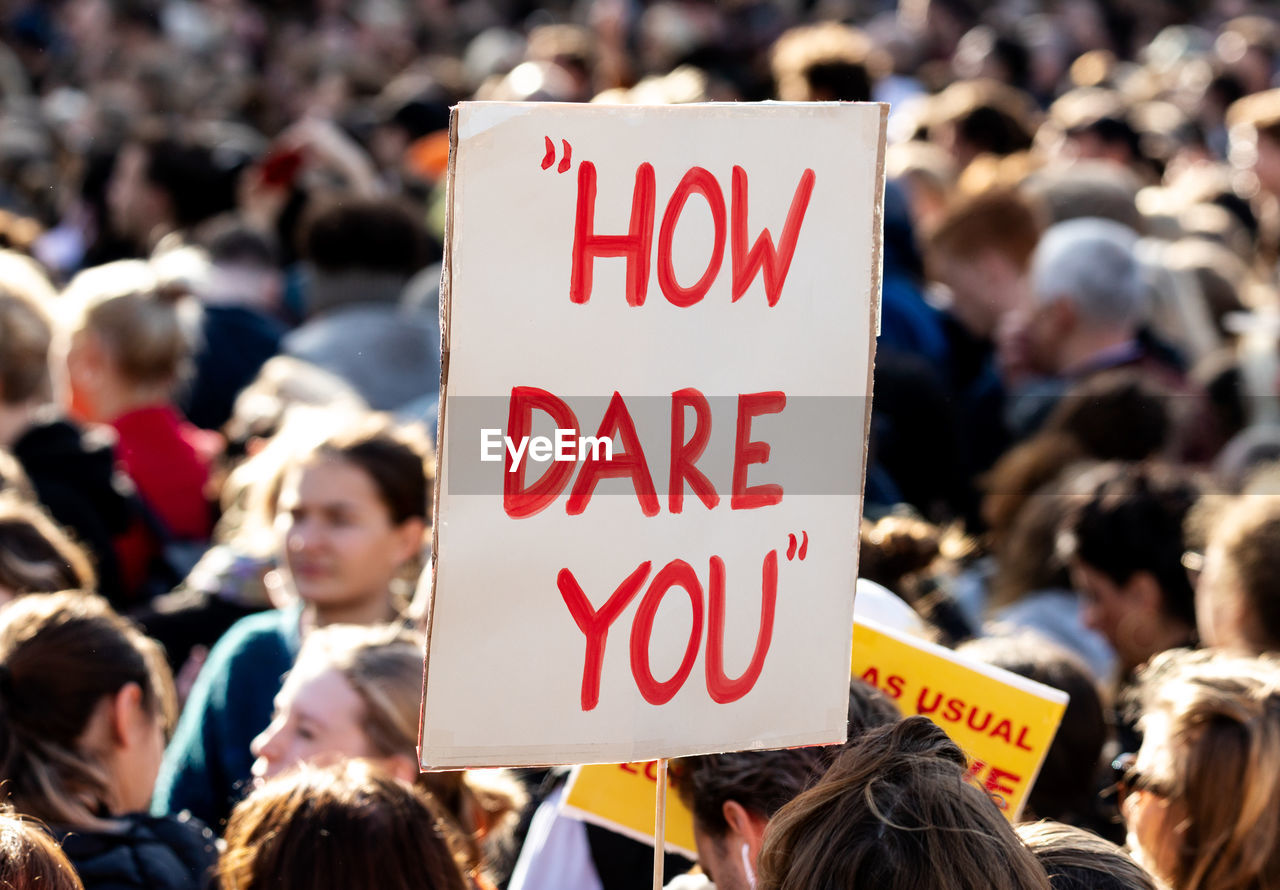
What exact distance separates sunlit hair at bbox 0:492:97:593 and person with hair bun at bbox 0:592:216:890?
0.45 metres

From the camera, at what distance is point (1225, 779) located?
2102mm

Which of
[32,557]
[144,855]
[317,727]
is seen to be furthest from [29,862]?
[32,557]

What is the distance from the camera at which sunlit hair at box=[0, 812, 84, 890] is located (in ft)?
5.39

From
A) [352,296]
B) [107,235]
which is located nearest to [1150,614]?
[352,296]

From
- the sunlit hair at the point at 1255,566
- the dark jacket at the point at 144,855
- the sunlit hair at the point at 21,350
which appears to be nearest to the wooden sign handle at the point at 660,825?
the dark jacket at the point at 144,855

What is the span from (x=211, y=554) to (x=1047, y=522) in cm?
185

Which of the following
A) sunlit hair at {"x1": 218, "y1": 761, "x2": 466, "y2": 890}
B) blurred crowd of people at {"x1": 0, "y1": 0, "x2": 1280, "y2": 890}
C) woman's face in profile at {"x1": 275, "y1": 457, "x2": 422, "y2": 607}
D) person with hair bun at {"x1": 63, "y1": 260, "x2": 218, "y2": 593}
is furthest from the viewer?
person with hair bun at {"x1": 63, "y1": 260, "x2": 218, "y2": 593}

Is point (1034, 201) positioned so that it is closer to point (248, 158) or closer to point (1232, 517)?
point (1232, 517)

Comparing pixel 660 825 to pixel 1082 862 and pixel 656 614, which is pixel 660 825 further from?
pixel 1082 862

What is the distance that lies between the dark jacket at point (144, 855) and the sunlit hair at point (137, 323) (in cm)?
228

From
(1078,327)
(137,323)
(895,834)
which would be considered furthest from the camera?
(1078,327)

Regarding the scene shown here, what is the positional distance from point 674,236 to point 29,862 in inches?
35.6

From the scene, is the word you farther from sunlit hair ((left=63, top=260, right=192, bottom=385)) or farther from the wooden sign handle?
sunlit hair ((left=63, top=260, right=192, bottom=385))

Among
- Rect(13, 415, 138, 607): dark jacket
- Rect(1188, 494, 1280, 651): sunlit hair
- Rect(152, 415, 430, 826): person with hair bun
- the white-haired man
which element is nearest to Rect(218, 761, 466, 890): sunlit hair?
Rect(152, 415, 430, 826): person with hair bun
